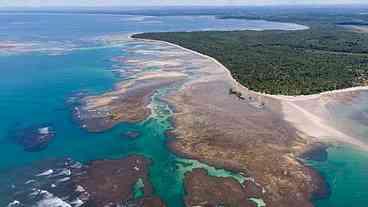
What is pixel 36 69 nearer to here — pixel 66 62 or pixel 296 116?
pixel 66 62

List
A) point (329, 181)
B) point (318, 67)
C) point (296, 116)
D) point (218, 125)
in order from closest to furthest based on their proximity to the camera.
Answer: point (329, 181) → point (218, 125) → point (296, 116) → point (318, 67)

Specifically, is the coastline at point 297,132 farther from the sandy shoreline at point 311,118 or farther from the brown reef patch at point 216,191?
the brown reef patch at point 216,191

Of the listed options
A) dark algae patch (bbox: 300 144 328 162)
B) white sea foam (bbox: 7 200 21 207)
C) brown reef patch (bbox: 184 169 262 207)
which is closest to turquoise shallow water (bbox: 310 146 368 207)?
dark algae patch (bbox: 300 144 328 162)

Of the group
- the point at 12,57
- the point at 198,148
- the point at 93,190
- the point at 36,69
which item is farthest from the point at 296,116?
the point at 12,57

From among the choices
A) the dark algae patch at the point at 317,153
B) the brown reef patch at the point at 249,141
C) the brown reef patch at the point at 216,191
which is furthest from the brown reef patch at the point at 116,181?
the dark algae patch at the point at 317,153

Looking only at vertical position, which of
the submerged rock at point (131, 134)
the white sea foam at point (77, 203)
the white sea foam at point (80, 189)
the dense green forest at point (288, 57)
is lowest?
the white sea foam at point (77, 203)

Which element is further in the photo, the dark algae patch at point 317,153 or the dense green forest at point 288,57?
the dense green forest at point 288,57
